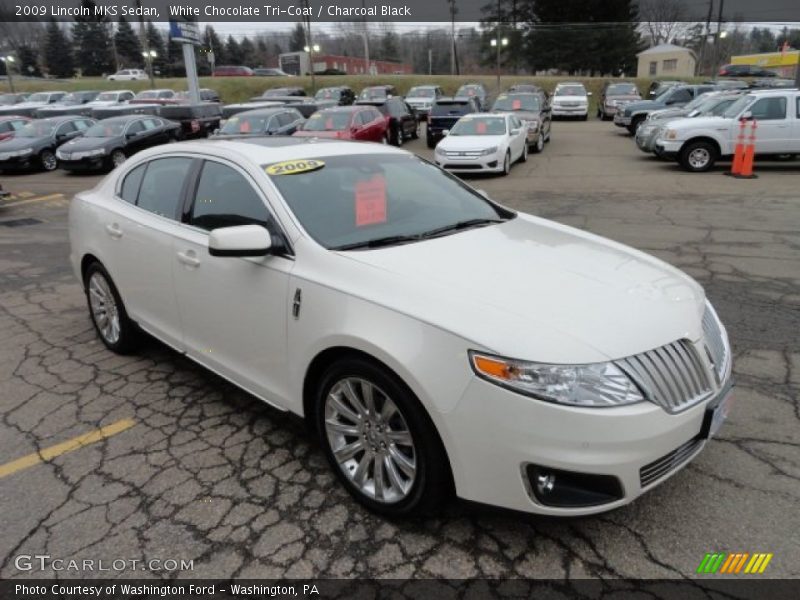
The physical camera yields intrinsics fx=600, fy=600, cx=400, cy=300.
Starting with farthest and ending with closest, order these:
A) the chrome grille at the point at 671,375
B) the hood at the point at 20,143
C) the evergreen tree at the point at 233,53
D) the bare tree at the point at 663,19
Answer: the evergreen tree at the point at 233,53 < the bare tree at the point at 663,19 < the hood at the point at 20,143 < the chrome grille at the point at 671,375

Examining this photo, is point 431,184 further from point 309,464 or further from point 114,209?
point 114,209

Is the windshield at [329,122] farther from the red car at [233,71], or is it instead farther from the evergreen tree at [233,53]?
the evergreen tree at [233,53]

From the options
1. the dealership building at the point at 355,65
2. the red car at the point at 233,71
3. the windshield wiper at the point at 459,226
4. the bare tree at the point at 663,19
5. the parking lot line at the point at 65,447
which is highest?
the bare tree at the point at 663,19

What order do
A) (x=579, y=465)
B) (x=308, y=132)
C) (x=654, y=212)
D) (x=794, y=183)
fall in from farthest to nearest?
1. (x=308, y=132)
2. (x=794, y=183)
3. (x=654, y=212)
4. (x=579, y=465)

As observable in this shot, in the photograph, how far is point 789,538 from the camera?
2555mm

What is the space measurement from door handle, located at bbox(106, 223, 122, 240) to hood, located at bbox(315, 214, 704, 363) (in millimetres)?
2173

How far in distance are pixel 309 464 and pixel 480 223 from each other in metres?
1.69

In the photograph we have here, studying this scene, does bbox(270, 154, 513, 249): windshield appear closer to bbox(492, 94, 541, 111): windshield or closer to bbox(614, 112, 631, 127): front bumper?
bbox(492, 94, 541, 111): windshield

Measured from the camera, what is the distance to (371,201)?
3400 millimetres

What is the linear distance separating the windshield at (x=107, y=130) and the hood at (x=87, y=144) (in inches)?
13.4

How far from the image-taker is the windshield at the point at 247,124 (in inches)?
657

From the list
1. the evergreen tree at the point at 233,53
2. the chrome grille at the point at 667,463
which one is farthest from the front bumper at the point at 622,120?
the evergreen tree at the point at 233,53

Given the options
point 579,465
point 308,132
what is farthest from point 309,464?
point 308,132

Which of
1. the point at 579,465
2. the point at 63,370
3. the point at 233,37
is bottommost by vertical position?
the point at 63,370
